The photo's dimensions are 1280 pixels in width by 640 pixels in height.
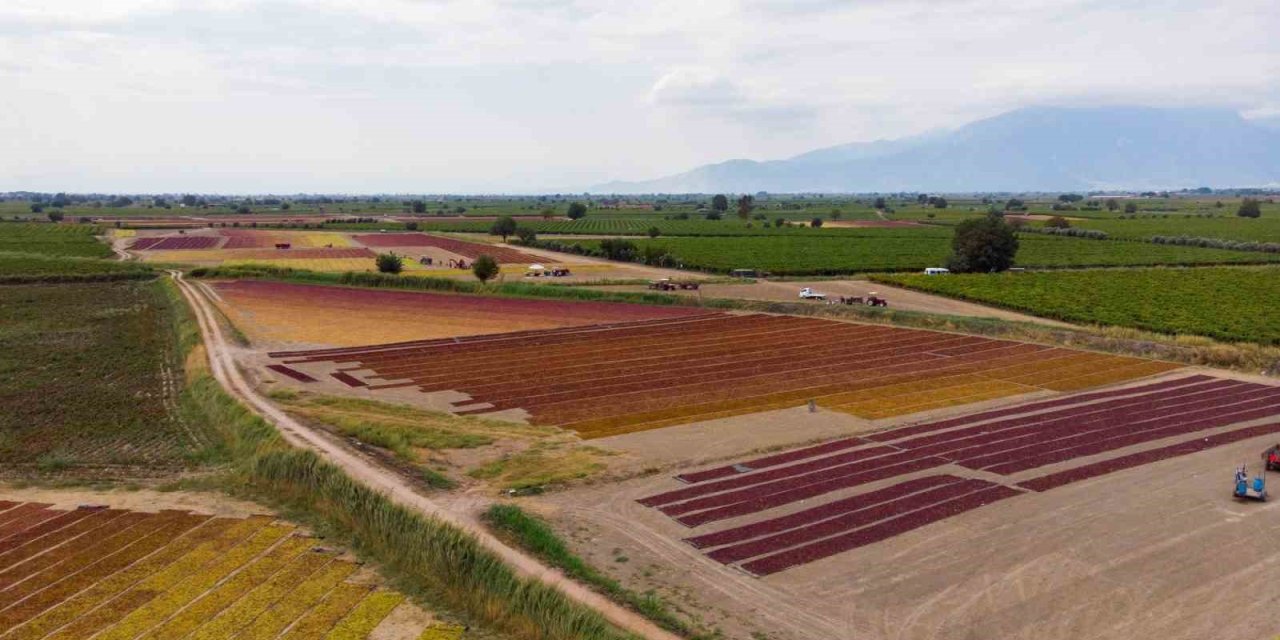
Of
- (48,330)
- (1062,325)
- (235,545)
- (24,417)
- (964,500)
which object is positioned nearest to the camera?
(235,545)

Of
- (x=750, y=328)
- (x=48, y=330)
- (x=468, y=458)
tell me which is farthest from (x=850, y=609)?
(x=48, y=330)

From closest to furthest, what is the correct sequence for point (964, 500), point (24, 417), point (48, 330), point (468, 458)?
point (964, 500), point (468, 458), point (24, 417), point (48, 330)

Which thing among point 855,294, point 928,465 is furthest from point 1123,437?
point 855,294

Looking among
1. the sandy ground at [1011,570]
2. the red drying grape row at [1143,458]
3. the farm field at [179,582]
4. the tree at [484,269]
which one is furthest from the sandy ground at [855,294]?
the farm field at [179,582]

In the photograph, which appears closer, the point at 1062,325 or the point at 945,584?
the point at 945,584

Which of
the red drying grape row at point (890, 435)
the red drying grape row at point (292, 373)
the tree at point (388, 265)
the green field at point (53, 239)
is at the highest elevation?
the tree at point (388, 265)

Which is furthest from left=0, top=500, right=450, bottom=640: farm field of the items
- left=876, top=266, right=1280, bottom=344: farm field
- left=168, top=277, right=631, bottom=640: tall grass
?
left=876, top=266, right=1280, bottom=344: farm field

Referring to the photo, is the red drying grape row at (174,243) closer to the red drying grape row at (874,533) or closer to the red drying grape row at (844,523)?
the red drying grape row at (844,523)

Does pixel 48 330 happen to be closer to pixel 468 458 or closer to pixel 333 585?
pixel 468 458
